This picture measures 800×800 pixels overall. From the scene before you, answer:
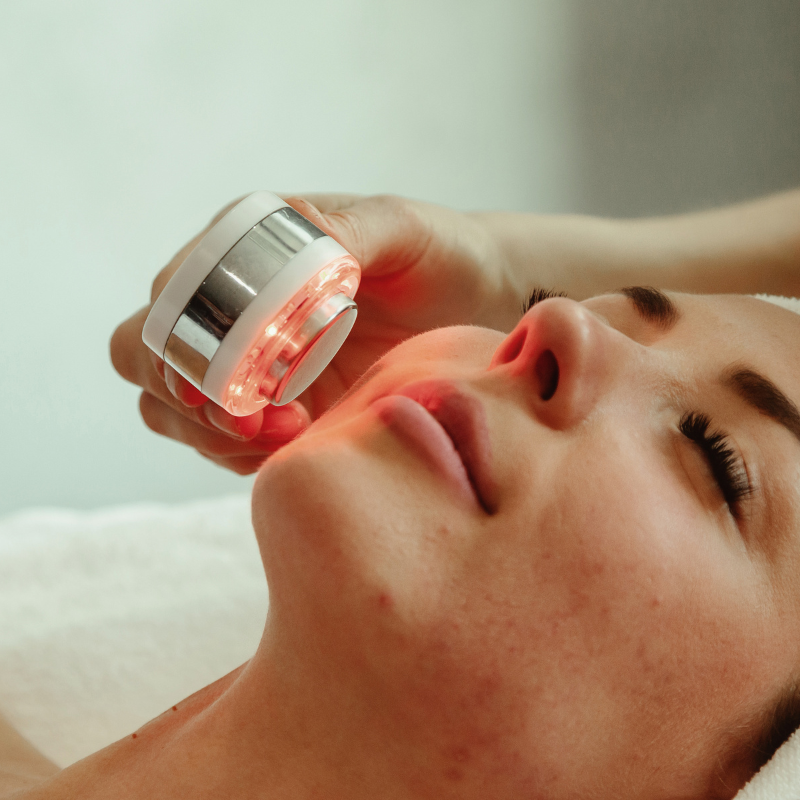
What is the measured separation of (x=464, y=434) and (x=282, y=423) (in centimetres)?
33

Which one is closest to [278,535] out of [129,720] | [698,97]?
[129,720]

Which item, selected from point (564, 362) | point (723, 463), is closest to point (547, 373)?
point (564, 362)

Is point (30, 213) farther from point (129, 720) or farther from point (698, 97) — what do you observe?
point (698, 97)

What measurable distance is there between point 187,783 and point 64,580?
0.65 metres

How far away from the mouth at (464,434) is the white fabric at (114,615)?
0.78 meters

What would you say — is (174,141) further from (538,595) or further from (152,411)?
(538,595)

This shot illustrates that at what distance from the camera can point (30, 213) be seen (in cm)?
139

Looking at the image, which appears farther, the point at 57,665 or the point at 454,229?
the point at 57,665

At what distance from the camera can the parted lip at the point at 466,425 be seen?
62 centimetres

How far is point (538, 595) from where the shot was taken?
60cm

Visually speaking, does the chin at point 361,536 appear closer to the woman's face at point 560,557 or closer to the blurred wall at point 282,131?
the woman's face at point 560,557

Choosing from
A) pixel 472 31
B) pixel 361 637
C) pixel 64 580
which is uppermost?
pixel 472 31

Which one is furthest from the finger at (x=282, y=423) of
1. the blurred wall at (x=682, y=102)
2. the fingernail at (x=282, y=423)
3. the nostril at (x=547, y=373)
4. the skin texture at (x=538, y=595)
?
the blurred wall at (x=682, y=102)

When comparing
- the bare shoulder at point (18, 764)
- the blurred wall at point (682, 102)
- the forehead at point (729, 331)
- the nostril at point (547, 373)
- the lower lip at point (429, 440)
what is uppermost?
the blurred wall at point (682, 102)
